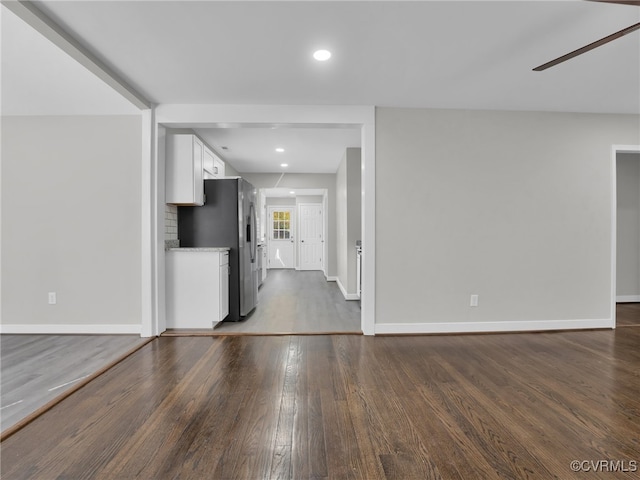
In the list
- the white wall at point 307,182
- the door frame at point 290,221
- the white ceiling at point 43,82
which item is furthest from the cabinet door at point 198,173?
the door frame at point 290,221

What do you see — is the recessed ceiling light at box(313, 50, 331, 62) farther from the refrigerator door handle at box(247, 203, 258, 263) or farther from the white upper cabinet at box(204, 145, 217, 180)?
the refrigerator door handle at box(247, 203, 258, 263)

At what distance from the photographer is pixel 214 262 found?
3.64 m

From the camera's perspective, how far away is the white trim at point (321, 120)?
11.1 feet

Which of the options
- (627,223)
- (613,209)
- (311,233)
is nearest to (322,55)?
(613,209)

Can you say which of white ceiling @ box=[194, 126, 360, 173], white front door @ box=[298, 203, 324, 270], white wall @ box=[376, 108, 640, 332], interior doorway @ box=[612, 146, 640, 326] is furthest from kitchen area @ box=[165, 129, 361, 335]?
white front door @ box=[298, 203, 324, 270]

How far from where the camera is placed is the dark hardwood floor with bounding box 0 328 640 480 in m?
1.51

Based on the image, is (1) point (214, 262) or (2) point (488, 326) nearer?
(2) point (488, 326)

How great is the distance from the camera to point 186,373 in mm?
2514

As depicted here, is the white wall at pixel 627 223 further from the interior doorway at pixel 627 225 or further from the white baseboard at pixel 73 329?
the white baseboard at pixel 73 329

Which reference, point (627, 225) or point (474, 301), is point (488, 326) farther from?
point (627, 225)

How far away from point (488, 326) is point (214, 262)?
3114 millimetres

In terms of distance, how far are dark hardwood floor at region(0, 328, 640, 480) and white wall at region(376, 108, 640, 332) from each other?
0.63m

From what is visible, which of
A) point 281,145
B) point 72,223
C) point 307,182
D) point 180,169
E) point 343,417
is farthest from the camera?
point 307,182

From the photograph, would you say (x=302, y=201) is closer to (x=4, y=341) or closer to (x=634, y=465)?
(x=4, y=341)
